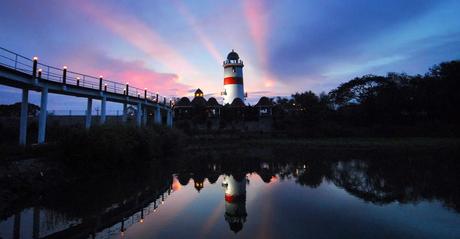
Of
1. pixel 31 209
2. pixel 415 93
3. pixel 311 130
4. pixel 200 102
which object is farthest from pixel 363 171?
pixel 200 102

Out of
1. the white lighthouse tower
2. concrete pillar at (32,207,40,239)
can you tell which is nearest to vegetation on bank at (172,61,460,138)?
the white lighthouse tower

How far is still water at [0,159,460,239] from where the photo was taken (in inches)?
403

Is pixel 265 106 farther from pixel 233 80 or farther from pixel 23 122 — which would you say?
pixel 23 122

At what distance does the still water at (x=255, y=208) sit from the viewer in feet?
33.6

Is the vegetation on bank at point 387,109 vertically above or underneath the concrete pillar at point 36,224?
above

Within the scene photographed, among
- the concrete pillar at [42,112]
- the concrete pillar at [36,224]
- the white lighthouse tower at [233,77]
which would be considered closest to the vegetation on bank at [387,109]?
the white lighthouse tower at [233,77]

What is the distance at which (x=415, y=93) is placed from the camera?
60.1m

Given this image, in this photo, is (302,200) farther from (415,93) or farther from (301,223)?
(415,93)

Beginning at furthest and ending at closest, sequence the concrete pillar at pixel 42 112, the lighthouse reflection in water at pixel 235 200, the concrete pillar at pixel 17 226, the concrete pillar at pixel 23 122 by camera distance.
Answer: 1. the concrete pillar at pixel 42 112
2. the concrete pillar at pixel 23 122
3. the lighthouse reflection in water at pixel 235 200
4. the concrete pillar at pixel 17 226

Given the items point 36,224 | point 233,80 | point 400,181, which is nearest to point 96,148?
point 36,224

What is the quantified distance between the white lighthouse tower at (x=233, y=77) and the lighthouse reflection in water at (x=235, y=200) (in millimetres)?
49173

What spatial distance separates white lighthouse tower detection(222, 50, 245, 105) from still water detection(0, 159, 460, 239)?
49.1m

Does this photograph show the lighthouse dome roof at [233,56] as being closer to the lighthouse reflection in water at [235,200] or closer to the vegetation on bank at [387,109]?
the vegetation on bank at [387,109]

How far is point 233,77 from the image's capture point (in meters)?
69.0
